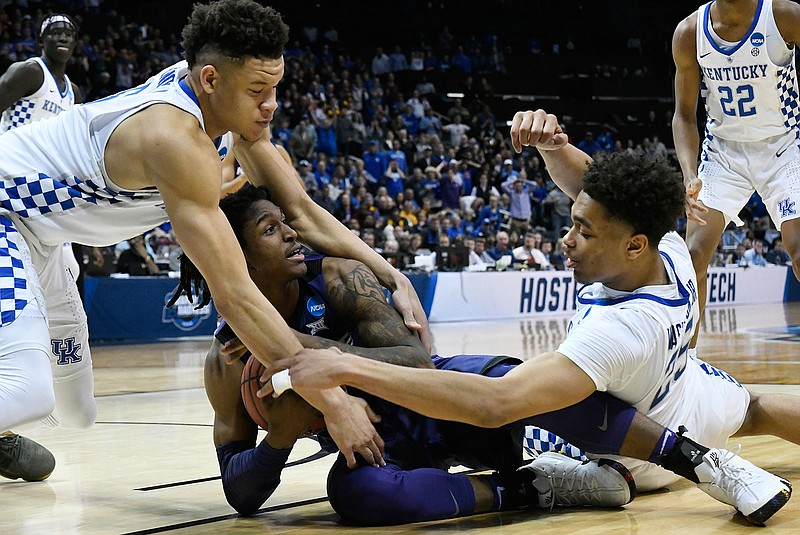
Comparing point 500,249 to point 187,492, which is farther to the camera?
point 500,249

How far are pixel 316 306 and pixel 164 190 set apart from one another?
2.45ft

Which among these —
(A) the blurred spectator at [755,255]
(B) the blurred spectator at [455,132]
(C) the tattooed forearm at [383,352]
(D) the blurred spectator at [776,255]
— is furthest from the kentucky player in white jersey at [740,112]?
(D) the blurred spectator at [776,255]

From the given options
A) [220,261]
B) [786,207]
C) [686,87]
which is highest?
[686,87]

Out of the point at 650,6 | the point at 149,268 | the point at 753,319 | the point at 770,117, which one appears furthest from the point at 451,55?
the point at 770,117

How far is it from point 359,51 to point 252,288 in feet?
65.1

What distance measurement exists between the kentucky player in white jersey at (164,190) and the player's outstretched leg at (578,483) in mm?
623

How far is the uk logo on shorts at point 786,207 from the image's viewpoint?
5426 millimetres

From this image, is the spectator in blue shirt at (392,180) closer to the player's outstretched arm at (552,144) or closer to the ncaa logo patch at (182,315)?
the ncaa logo patch at (182,315)

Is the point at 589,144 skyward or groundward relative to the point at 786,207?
skyward

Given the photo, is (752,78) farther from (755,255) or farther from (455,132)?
(455,132)

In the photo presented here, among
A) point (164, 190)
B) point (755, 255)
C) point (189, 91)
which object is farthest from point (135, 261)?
point (755, 255)

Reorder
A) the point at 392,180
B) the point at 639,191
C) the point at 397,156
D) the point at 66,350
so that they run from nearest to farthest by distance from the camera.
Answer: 1. the point at 639,191
2. the point at 66,350
3. the point at 392,180
4. the point at 397,156

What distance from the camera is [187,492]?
3.78 m

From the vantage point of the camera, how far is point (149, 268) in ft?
37.8
